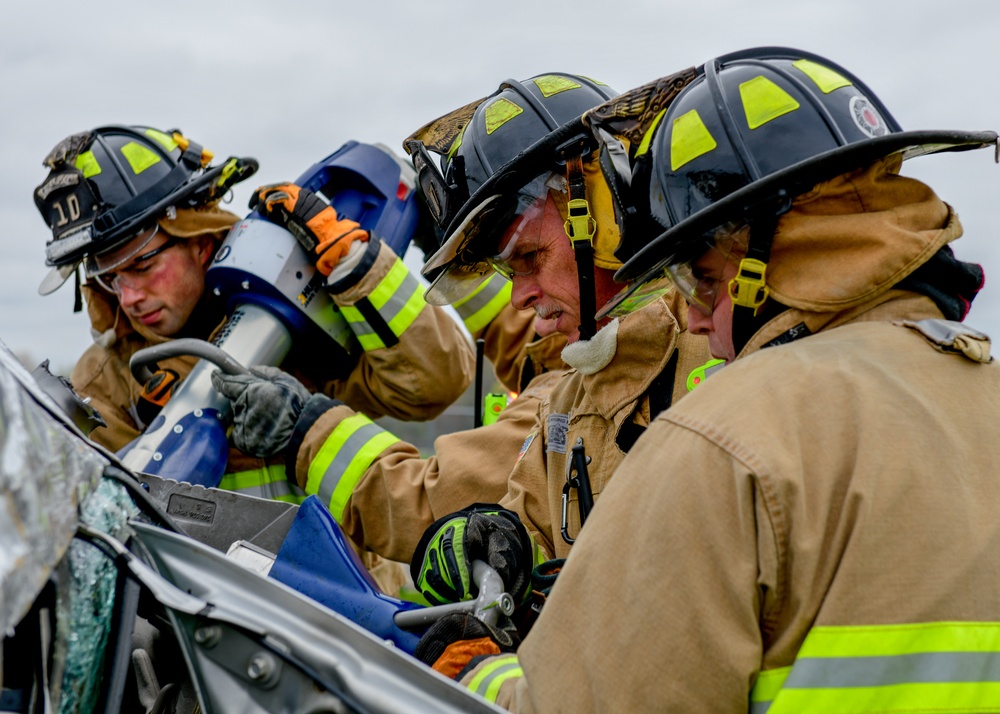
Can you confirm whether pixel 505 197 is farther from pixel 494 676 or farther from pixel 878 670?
pixel 878 670

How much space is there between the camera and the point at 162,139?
4.11 m

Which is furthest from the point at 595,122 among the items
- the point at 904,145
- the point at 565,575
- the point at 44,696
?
the point at 44,696

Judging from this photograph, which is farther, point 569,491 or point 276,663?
point 569,491

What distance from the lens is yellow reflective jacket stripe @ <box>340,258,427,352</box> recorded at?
12.5 feet

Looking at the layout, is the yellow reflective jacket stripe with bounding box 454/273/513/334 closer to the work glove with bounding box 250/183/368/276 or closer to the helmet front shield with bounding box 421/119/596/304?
the work glove with bounding box 250/183/368/276

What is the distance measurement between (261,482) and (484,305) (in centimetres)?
112

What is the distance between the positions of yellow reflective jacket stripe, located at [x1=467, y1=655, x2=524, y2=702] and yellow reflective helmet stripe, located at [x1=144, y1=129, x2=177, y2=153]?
9.59ft

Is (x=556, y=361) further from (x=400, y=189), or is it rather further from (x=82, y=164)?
(x=82, y=164)

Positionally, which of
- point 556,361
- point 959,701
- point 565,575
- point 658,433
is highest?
point 658,433

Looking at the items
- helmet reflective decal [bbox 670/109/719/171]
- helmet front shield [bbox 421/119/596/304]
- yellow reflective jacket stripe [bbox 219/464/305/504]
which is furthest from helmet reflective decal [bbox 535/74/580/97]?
yellow reflective jacket stripe [bbox 219/464/305/504]

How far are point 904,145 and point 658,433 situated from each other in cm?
65

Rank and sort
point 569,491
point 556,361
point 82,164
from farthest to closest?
point 82,164
point 556,361
point 569,491

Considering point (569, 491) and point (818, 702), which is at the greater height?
point (818, 702)

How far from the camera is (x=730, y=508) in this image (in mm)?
1382
